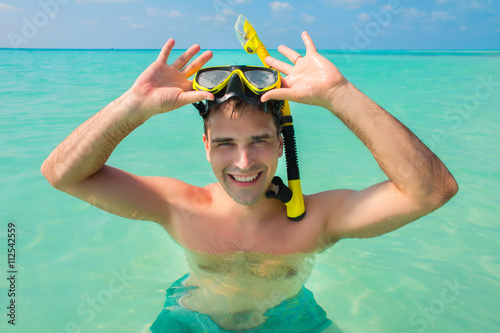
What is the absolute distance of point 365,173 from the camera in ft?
18.6

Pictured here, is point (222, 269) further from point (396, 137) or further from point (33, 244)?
point (33, 244)

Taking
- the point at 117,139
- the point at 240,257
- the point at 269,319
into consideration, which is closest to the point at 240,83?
the point at 117,139

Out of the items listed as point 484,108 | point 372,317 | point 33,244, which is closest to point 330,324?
point 372,317

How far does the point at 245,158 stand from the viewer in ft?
6.73

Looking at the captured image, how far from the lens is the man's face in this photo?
6.75ft

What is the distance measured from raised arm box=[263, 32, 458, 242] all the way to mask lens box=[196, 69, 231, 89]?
33 centimetres

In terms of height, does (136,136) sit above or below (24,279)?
above

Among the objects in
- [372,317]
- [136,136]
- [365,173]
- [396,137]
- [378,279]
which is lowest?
[372,317]

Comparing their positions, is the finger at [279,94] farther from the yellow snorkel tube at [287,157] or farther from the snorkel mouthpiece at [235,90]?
the yellow snorkel tube at [287,157]

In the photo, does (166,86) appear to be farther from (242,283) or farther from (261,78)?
(242,283)

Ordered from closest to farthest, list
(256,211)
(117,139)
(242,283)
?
(117,139) < (256,211) < (242,283)

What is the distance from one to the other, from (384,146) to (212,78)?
960 millimetres

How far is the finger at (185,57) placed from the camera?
7.05 ft

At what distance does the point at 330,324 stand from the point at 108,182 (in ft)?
5.62
